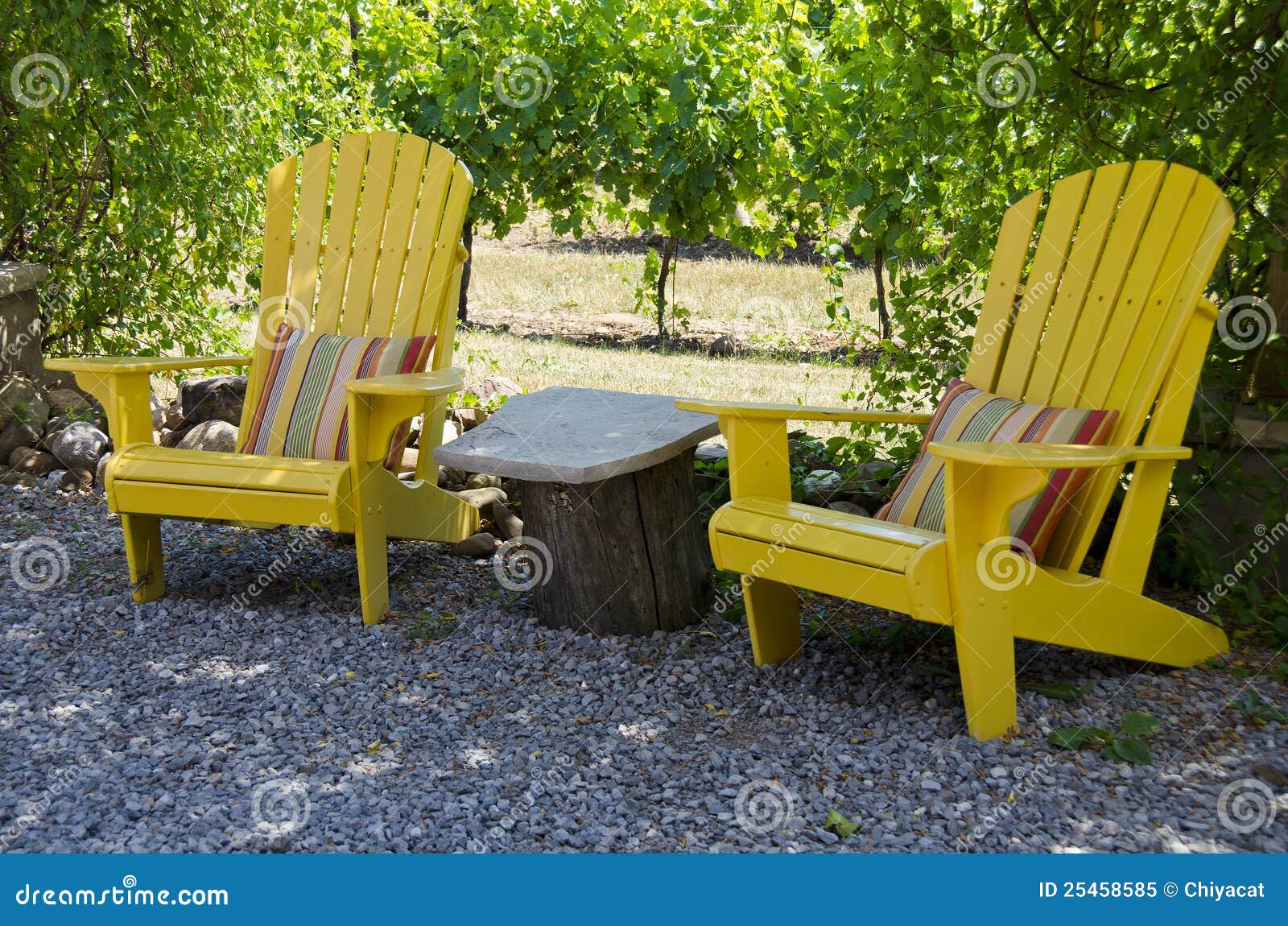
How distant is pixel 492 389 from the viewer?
427 centimetres

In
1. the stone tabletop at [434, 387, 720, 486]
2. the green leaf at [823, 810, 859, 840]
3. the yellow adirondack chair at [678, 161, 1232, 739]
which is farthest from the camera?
the stone tabletop at [434, 387, 720, 486]

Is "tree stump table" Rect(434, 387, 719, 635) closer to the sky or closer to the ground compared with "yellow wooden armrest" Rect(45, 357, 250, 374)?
closer to the ground

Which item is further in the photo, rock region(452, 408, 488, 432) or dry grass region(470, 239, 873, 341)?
dry grass region(470, 239, 873, 341)

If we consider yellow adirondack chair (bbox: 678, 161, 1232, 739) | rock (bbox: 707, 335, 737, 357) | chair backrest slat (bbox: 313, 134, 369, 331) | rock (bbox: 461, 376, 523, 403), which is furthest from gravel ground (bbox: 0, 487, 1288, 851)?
rock (bbox: 707, 335, 737, 357)

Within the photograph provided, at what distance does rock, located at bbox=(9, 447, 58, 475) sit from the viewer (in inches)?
157

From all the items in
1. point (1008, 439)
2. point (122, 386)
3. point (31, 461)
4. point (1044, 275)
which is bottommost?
point (31, 461)

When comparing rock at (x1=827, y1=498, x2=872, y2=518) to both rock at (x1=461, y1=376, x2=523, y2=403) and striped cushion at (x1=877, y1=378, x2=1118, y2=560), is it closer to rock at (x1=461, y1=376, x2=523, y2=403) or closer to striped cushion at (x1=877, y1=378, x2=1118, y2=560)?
striped cushion at (x1=877, y1=378, x2=1118, y2=560)

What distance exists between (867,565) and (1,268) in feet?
11.1

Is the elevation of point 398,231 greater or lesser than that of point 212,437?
greater

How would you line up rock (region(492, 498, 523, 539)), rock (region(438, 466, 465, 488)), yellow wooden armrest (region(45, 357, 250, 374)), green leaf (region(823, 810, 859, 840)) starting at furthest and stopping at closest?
rock (region(438, 466, 465, 488))
rock (region(492, 498, 523, 539))
yellow wooden armrest (region(45, 357, 250, 374))
green leaf (region(823, 810, 859, 840))

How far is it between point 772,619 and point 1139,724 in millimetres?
771

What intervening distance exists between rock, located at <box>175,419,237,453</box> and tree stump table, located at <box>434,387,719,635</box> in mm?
1324

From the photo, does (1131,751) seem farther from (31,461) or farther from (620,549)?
(31,461)

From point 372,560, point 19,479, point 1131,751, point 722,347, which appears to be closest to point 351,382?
point 372,560
